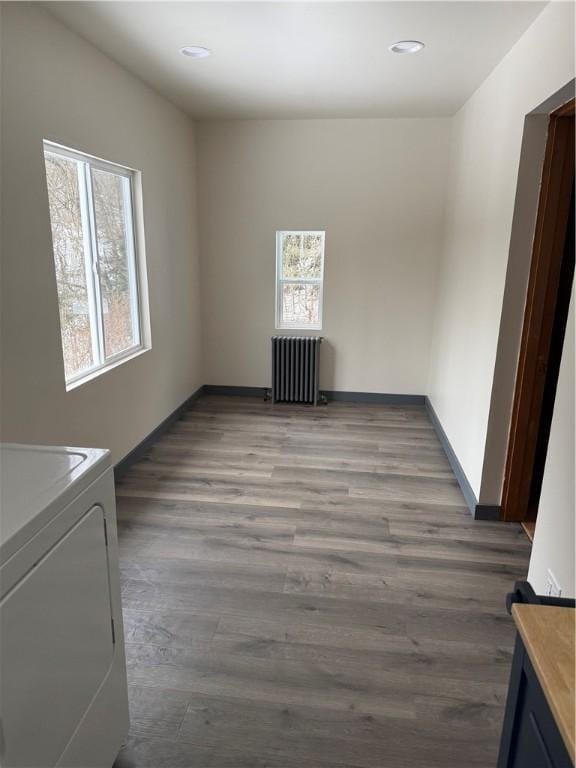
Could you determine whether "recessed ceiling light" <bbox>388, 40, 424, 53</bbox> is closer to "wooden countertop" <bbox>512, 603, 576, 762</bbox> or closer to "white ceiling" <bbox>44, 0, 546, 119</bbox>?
"white ceiling" <bbox>44, 0, 546, 119</bbox>

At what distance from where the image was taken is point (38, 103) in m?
2.52

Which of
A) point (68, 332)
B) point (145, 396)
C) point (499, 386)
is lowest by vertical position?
point (145, 396)

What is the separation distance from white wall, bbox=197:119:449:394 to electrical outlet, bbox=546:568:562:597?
3.53 m

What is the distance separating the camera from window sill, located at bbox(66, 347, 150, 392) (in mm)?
3018

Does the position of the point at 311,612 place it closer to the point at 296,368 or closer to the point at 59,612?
the point at 59,612

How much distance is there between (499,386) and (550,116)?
1.47 metres

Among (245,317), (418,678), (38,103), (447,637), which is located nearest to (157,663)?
(418,678)

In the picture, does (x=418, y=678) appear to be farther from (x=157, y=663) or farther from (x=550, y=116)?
(x=550, y=116)

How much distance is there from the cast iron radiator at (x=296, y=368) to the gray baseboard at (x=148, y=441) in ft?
3.04

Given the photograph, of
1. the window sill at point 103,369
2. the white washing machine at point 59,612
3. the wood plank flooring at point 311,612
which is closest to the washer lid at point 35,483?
the white washing machine at point 59,612

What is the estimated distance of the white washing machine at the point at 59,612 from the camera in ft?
3.51

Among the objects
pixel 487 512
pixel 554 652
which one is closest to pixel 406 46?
pixel 487 512

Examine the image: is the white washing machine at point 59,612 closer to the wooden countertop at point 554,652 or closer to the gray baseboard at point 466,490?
the wooden countertop at point 554,652

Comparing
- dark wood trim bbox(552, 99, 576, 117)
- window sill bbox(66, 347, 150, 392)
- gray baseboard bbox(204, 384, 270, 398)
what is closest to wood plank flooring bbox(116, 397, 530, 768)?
window sill bbox(66, 347, 150, 392)
